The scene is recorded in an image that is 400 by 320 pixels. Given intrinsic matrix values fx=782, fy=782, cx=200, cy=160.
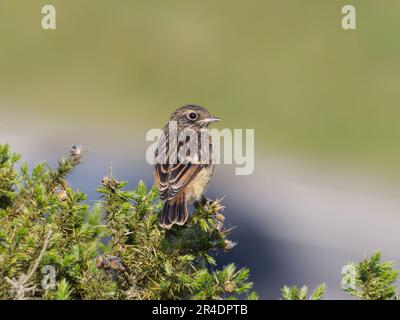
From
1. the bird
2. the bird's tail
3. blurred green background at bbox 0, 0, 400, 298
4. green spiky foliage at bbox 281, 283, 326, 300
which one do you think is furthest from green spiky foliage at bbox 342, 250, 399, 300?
blurred green background at bbox 0, 0, 400, 298

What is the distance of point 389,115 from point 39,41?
33.1ft

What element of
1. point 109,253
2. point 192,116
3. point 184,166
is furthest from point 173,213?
point 192,116

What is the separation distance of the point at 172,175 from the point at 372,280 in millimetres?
2660

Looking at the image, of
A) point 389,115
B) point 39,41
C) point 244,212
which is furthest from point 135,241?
point 39,41

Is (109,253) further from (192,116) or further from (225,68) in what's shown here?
(225,68)

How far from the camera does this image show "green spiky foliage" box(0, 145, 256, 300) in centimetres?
428

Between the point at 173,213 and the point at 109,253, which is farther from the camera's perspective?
the point at 173,213

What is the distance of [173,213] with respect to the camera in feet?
18.1

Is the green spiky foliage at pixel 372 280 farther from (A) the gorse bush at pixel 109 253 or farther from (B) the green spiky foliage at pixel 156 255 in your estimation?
(B) the green spiky foliage at pixel 156 255

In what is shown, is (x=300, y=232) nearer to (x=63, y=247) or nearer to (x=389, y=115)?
(x=389, y=115)

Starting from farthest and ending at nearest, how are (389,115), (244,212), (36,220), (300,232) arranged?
(389,115) < (300,232) < (244,212) < (36,220)

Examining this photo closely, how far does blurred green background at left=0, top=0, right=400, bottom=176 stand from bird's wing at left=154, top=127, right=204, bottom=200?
41.7 feet
